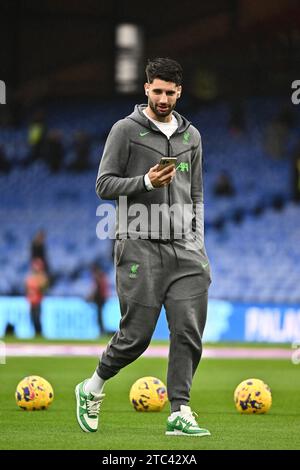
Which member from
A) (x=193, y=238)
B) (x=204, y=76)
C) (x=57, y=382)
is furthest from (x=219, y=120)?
(x=193, y=238)

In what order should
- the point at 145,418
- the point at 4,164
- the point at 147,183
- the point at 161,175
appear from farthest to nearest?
the point at 4,164
the point at 145,418
the point at 147,183
the point at 161,175

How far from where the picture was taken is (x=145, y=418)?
36.4 feet

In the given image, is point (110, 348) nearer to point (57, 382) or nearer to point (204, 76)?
point (57, 382)

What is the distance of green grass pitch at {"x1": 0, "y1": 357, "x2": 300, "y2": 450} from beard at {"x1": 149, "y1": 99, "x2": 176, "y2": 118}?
239 centimetres

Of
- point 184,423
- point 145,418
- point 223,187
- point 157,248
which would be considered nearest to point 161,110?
point 157,248

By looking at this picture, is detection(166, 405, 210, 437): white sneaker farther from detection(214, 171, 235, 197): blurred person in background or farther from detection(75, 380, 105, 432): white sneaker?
detection(214, 171, 235, 197): blurred person in background

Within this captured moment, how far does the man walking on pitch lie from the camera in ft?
29.9

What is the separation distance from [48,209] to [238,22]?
8.23m

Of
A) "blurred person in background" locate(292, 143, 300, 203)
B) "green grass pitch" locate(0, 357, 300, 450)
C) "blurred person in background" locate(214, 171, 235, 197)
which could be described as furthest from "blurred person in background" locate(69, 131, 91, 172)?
"green grass pitch" locate(0, 357, 300, 450)

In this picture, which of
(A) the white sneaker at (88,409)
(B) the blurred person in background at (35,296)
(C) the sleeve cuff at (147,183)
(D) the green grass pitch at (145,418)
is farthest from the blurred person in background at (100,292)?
(C) the sleeve cuff at (147,183)

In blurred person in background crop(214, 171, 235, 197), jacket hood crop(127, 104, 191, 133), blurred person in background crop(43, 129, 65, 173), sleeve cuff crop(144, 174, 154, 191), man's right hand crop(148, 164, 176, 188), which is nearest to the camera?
man's right hand crop(148, 164, 176, 188)

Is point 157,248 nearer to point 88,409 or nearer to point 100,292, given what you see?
point 88,409

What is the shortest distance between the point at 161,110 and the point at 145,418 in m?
3.20

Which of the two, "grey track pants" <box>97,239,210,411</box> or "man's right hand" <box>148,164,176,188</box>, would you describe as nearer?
"man's right hand" <box>148,164,176,188</box>
